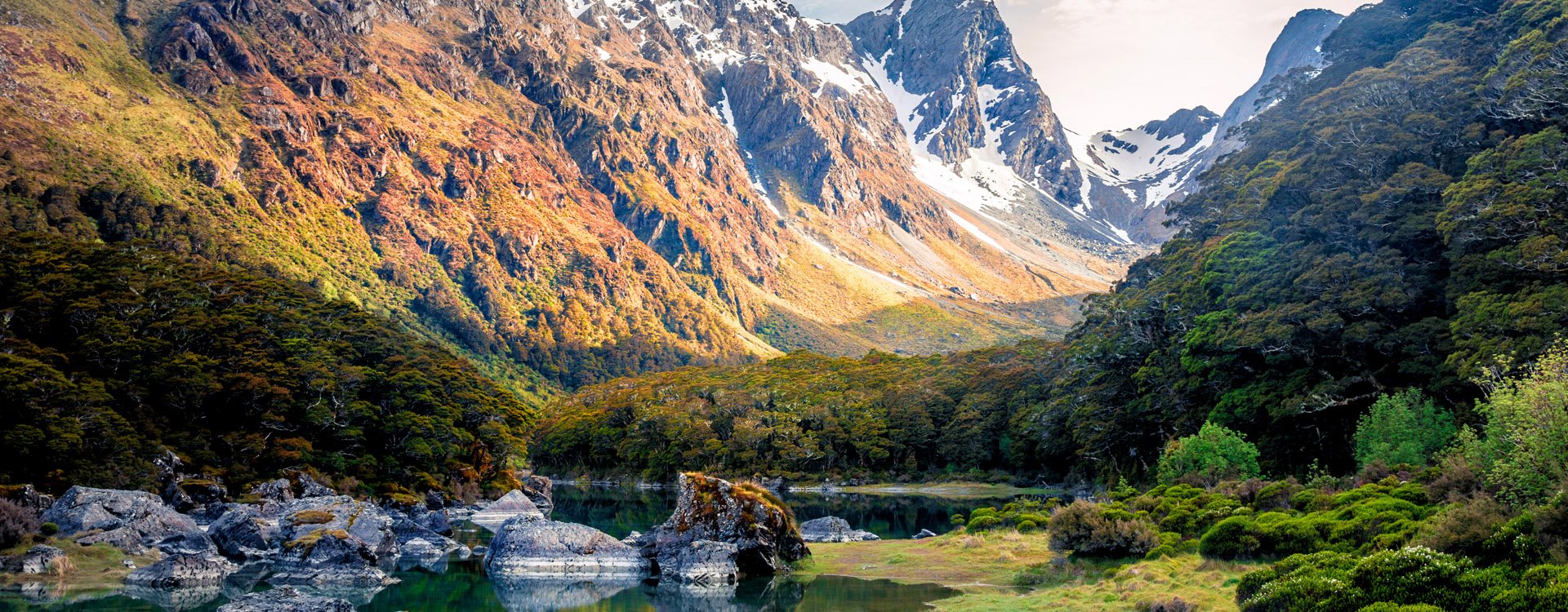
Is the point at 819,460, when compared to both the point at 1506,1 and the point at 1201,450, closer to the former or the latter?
the point at 1201,450

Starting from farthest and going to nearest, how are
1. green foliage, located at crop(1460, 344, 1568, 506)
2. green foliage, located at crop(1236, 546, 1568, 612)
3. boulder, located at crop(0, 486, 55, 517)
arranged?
boulder, located at crop(0, 486, 55, 517)
green foliage, located at crop(1460, 344, 1568, 506)
green foliage, located at crop(1236, 546, 1568, 612)

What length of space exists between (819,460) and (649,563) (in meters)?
80.3

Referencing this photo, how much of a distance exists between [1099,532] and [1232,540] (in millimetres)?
4794

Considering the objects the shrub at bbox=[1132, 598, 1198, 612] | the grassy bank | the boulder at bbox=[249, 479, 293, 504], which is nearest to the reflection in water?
the grassy bank

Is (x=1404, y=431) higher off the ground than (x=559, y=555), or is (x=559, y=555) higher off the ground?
(x=1404, y=431)

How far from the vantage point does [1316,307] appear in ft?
152

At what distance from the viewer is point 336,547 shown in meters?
35.7

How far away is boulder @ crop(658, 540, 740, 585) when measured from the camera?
32.9 meters

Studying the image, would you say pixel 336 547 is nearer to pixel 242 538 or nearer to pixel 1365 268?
pixel 242 538

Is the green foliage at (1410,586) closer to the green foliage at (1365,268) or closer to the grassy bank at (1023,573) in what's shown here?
the grassy bank at (1023,573)

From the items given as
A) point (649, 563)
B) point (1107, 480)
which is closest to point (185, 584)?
point (649, 563)

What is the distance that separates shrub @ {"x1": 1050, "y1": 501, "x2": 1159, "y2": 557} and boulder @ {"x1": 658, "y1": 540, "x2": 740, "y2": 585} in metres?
12.0

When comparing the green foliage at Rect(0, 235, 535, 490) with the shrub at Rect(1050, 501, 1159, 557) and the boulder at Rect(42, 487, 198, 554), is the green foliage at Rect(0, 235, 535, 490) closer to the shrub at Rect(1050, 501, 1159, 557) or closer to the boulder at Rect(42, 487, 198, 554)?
the boulder at Rect(42, 487, 198, 554)

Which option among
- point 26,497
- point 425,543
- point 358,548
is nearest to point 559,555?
point 358,548
